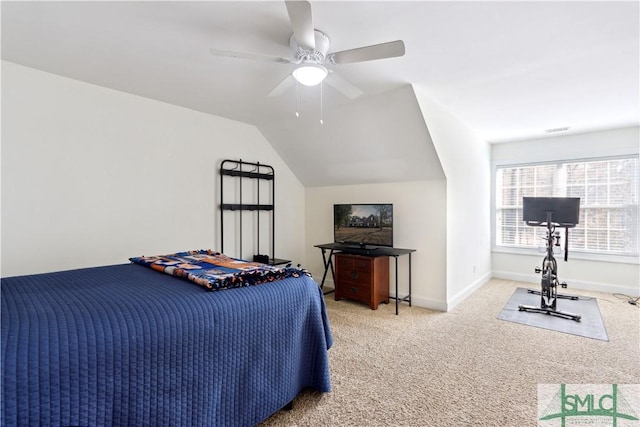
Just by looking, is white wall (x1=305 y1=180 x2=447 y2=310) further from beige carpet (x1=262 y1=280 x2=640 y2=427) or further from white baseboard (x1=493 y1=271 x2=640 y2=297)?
white baseboard (x1=493 y1=271 x2=640 y2=297)

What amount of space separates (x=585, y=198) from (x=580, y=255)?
0.83 m

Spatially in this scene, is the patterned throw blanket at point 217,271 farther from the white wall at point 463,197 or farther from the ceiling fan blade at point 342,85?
the white wall at point 463,197

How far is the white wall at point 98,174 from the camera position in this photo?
7.79ft

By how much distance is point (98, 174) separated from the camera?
276 cm

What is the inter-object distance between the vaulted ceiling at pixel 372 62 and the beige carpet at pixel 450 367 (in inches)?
68.2

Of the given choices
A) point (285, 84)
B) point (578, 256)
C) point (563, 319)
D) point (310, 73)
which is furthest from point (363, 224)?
point (578, 256)

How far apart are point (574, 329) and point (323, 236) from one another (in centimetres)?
Answer: 297

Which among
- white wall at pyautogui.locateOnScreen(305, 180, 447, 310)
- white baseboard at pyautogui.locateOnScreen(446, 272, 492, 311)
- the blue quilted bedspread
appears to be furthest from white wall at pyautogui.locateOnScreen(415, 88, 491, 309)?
the blue quilted bedspread

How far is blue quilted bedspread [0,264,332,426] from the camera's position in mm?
1002

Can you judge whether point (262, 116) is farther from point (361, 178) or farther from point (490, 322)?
point (490, 322)

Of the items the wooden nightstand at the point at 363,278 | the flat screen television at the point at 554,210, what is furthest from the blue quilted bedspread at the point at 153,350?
the flat screen television at the point at 554,210

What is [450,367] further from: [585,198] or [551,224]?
[585,198]

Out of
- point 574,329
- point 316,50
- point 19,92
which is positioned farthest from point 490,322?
point 19,92

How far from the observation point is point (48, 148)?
8.20ft
